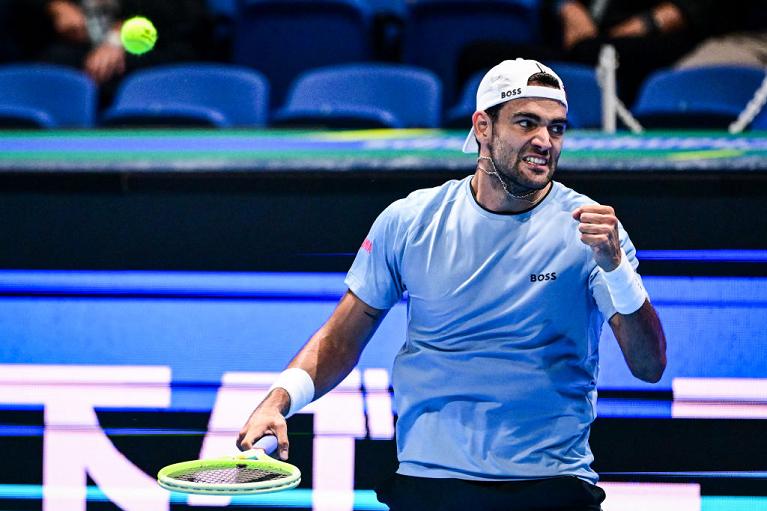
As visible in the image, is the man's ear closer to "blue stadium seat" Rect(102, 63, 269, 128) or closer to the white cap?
the white cap

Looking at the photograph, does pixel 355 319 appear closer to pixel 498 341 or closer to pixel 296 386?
pixel 296 386

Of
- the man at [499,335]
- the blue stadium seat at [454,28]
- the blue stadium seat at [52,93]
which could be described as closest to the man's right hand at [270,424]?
the man at [499,335]

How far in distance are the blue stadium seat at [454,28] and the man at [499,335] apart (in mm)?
4287

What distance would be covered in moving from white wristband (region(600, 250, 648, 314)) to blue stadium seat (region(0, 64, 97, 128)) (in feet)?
14.8

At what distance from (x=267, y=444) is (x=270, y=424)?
0.06 meters

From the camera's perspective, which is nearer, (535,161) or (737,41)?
(535,161)

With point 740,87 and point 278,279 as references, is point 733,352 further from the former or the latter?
point 740,87

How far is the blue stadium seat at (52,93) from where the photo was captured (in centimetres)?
660

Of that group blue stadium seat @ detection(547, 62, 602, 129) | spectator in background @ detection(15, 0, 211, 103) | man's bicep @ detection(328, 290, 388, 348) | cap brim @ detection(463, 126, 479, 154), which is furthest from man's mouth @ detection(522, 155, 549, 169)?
spectator in background @ detection(15, 0, 211, 103)

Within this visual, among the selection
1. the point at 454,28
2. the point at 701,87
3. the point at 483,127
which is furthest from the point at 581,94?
the point at 483,127

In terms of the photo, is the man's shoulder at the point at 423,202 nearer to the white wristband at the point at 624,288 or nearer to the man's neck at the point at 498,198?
the man's neck at the point at 498,198

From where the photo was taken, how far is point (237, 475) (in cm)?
254

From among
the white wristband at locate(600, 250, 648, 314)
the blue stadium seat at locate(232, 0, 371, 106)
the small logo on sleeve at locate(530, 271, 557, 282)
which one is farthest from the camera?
the blue stadium seat at locate(232, 0, 371, 106)

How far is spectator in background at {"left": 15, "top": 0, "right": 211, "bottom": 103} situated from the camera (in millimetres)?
7254
